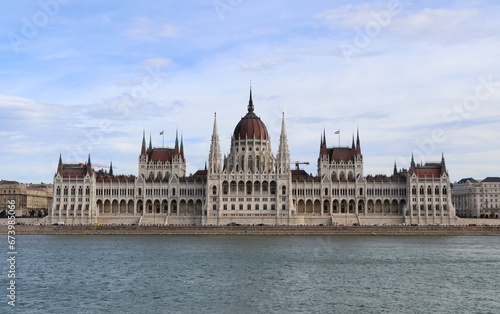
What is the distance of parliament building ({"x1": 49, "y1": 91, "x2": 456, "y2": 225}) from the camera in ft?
444

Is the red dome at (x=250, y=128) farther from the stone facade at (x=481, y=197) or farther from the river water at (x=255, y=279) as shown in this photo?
the stone facade at (x=481, y=197)

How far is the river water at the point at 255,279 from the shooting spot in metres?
45.7

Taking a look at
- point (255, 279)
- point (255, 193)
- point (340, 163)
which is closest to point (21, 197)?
point (255, 193)

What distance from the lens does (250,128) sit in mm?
145125

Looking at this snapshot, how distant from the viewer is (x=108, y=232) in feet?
401

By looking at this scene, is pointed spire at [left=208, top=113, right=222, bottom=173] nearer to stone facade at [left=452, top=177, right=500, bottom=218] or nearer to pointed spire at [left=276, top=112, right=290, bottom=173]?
pointed spire at [left=276, top=112, right=290, bottom=173]

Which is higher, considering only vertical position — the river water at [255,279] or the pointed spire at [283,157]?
the pointed spire at [283,157]

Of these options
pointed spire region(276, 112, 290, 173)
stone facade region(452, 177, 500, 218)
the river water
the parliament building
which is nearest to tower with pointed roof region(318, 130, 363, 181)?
the parliament building

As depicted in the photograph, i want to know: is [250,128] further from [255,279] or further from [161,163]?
[255,279]

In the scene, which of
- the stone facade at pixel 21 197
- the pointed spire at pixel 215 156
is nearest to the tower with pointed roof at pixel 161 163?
the pointed spire at pixel 215 156

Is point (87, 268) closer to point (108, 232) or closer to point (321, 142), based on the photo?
point (108, 232)

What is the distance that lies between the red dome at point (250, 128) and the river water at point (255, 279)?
2151 inches

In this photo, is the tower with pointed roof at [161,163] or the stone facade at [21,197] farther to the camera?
the stone facade at [21,197]

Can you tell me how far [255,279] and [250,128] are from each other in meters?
88.8
